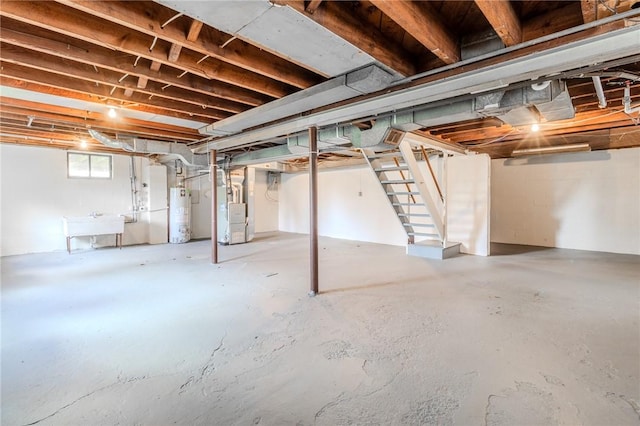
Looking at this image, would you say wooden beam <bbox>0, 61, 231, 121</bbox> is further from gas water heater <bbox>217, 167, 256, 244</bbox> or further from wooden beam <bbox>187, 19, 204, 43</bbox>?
gas water heater <bbox>217, 167, 256, 244</bbox>

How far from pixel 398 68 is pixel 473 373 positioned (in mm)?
2293

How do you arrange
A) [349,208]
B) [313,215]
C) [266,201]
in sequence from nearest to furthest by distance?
[313,215] < [349,208] < [266,201]

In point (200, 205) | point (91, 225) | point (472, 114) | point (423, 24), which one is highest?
point (423, 24)

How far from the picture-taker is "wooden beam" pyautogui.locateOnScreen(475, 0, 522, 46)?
1662mm

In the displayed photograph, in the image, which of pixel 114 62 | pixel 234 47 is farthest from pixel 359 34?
pixel 114 62

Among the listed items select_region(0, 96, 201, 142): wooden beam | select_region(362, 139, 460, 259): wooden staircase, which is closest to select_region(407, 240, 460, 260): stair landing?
select_region(362, 139, 460, 259): wooden staircase

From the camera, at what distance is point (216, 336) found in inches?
98.6

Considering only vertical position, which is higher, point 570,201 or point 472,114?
point 472,114

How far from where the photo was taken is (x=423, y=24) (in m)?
1.87

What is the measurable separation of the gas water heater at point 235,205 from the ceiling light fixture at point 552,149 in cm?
626

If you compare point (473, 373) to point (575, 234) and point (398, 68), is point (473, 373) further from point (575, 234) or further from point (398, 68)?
point (575, 234)

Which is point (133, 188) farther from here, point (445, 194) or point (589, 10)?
point (589, 10)

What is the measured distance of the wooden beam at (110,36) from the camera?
185 cm

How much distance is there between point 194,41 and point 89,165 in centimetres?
644
